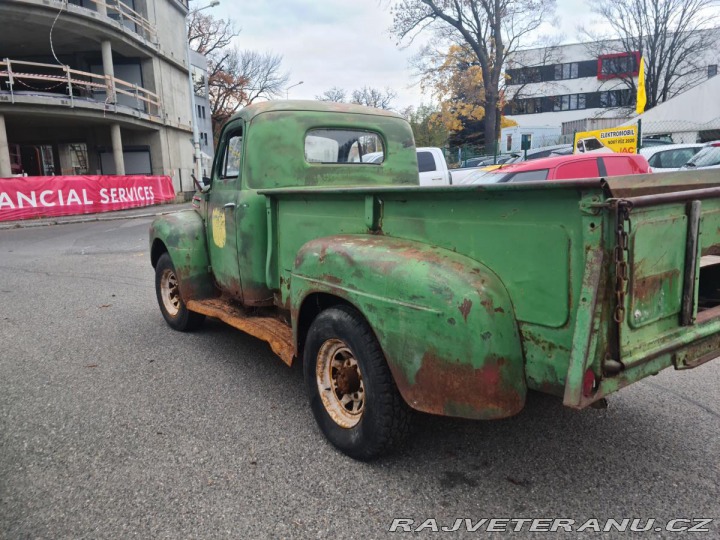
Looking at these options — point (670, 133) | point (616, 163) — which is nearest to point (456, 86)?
point (670, 133)

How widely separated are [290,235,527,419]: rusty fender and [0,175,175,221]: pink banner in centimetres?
1920

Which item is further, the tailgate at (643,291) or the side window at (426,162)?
the side window at (426,162)

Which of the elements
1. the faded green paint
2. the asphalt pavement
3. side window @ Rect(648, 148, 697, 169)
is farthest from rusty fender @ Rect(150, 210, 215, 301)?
side window @ Rect(648, 148, 697, 169)

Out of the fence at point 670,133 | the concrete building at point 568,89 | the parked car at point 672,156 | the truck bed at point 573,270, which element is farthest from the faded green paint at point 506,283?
the concrete building at point 568,89

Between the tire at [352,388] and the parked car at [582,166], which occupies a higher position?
the parked car at [582,166]

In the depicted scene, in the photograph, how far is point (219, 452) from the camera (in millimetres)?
2908

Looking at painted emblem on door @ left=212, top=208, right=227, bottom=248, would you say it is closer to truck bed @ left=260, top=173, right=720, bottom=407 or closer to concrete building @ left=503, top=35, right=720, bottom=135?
truck bed @ left=260, top=173, right=720, bottom=407

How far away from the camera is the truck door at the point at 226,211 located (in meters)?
4.04

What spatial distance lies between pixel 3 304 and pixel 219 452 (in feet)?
17.7

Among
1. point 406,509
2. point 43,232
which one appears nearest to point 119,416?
point 406,509

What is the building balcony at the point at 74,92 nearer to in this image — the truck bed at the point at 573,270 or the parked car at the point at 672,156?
the parked car at the point at 672,156

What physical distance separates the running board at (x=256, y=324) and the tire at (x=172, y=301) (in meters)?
0.40

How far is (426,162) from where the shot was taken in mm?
11562

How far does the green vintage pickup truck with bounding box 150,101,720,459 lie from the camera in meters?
1.92
